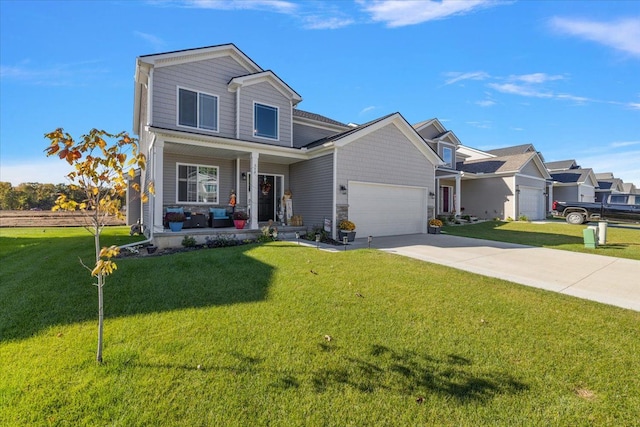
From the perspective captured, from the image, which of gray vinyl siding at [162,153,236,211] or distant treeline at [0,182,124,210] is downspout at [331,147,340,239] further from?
distant treeline at [0,182,124,210]

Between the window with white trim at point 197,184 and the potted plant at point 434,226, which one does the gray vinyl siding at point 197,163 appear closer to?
the window with white trim at point 197,184

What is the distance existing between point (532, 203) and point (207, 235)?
2439 centimetres

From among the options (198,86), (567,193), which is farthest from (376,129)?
(567,193)

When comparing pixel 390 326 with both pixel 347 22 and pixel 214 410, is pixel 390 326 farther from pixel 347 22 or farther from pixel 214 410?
pixel 347 22

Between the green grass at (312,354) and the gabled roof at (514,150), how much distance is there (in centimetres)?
2736

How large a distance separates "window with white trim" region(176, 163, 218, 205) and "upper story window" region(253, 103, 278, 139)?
250 cm

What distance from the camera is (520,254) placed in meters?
8.62

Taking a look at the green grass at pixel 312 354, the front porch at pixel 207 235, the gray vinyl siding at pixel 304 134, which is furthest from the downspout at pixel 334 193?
the green grass at pixel 312 354

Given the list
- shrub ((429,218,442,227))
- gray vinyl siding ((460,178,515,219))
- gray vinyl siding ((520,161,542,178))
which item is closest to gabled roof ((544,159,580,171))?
gray vinyl siding ((520,161,542,178))

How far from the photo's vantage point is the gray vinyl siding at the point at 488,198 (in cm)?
2100

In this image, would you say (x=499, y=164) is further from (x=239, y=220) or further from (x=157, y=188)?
(x=157, y=188)

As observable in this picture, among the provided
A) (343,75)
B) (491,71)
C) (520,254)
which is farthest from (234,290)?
(491,71)

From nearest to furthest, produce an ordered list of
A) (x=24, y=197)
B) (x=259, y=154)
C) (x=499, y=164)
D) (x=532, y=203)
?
(x=259, y=154), (x=499, y=164), (x=532, y=203), (x=24, y=197)

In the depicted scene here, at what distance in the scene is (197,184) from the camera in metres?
12.0
